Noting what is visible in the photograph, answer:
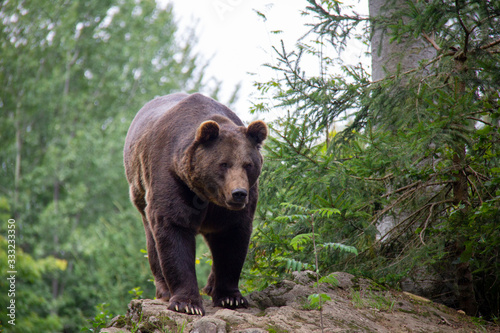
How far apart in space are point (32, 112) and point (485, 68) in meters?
22.1

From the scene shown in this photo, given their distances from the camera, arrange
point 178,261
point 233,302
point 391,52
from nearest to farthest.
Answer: point 178,261 → point 233,302 → point 391,52

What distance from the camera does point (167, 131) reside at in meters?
4.97

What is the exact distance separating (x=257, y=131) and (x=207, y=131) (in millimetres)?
511

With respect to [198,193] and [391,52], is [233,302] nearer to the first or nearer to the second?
[198,193]

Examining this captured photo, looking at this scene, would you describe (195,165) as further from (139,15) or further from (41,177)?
(139,15)

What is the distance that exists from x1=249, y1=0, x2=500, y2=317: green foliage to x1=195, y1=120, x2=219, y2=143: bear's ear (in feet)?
2.97

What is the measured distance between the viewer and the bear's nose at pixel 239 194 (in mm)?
4258

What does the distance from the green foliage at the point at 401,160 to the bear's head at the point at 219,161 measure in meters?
0.61

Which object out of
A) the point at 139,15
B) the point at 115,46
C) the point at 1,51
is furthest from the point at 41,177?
the point at 139,15

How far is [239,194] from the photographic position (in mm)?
4273

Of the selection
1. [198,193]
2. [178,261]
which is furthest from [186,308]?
[198,193]

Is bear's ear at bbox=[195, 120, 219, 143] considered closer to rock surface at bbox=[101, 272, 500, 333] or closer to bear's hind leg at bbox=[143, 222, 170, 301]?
bear's hind leg at bbox=[143, 222, 170, 301]

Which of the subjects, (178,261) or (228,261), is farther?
(228,261)

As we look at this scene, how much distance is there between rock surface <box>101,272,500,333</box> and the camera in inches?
151
